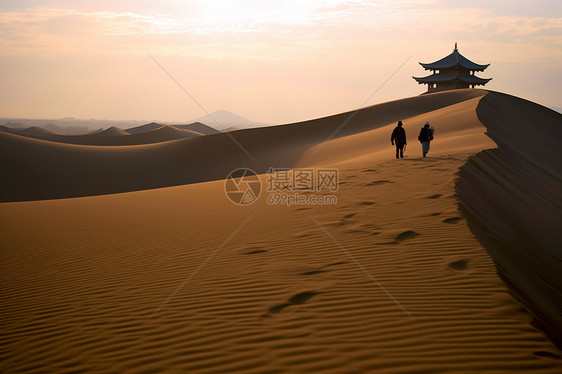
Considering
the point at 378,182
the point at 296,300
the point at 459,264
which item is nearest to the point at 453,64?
the point at 378,182

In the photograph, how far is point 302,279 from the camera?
17.8ft

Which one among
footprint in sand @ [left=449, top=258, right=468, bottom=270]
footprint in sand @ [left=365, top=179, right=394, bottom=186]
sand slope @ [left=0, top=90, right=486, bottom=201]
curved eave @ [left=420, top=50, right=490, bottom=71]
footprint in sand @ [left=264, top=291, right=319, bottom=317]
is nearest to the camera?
footprint in sand @ [left=264, top=291, right=319, bottom=317]

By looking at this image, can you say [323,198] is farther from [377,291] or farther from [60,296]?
[60,296]

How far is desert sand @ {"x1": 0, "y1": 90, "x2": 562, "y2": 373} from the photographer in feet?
12.4

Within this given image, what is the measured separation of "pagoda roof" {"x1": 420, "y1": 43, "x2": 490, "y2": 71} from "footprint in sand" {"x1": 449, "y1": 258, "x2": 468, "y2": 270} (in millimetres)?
52175

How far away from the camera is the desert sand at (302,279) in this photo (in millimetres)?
3781

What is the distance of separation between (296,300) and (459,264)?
218 centimetres

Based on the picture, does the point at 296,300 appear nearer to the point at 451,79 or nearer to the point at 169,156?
the point at 169,156

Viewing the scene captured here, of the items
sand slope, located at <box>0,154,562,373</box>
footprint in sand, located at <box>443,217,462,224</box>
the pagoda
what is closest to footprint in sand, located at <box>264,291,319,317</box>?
sand slope, located at <box>0,154,562,373</box>

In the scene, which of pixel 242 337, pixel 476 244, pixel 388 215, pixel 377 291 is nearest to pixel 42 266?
pixel 242 337

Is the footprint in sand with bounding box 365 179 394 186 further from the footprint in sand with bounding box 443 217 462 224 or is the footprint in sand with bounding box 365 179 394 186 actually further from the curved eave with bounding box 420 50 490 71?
the curved eave with bounding box 420 50 490 71

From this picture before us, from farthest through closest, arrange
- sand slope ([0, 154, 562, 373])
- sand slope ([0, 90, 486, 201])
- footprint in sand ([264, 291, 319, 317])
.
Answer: sand slope ([0, 90, 486, 201]), footprint in sand ([264, 291, 319, 317]), sand slope ([0, 154, 562, 373])

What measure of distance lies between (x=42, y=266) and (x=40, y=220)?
4832 millimetres

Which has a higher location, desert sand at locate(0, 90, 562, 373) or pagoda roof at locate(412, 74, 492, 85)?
pagoda roof at locate(412, 74, 492, 85)
